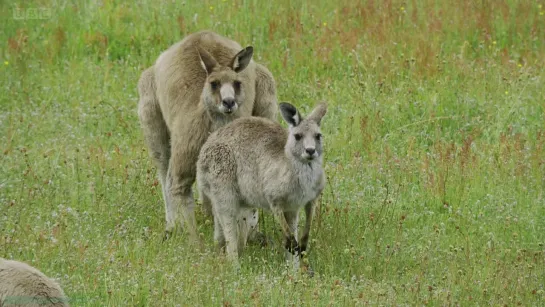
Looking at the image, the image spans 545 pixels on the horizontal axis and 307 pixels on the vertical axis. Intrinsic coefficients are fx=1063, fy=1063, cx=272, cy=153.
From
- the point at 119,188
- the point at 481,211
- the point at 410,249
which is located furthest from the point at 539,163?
the point at 119,188

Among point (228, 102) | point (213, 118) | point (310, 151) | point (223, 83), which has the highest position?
point (223, 83)

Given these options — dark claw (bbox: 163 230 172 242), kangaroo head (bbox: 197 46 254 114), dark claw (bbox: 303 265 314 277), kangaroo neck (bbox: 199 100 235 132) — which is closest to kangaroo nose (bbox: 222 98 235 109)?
kangaroo head (bbox: 197 46 254 114)

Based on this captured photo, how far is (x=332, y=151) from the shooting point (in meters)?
11.4

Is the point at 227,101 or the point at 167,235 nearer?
the point at 227,101

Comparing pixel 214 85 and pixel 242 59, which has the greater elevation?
pixel 242 59

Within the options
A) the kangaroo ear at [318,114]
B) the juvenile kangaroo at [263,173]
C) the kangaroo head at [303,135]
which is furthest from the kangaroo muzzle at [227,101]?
the kangaroo ear at [318,114]

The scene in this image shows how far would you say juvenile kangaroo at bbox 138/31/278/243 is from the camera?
9.19 m

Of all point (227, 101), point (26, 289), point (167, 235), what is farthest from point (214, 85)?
point (26, 289)

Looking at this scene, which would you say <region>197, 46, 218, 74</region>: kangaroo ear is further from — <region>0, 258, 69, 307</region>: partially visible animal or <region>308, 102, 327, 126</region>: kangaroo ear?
<region>0, 258, 69, 307</region>: partially visible animal

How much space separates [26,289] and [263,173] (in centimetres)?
297

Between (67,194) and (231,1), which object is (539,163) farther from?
(231,1)

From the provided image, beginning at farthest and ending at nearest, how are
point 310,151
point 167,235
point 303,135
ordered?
point 167,235, point 303,135, point 310,151

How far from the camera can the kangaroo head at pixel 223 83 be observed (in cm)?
899

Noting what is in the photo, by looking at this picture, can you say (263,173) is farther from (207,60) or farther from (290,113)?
(207,60)
